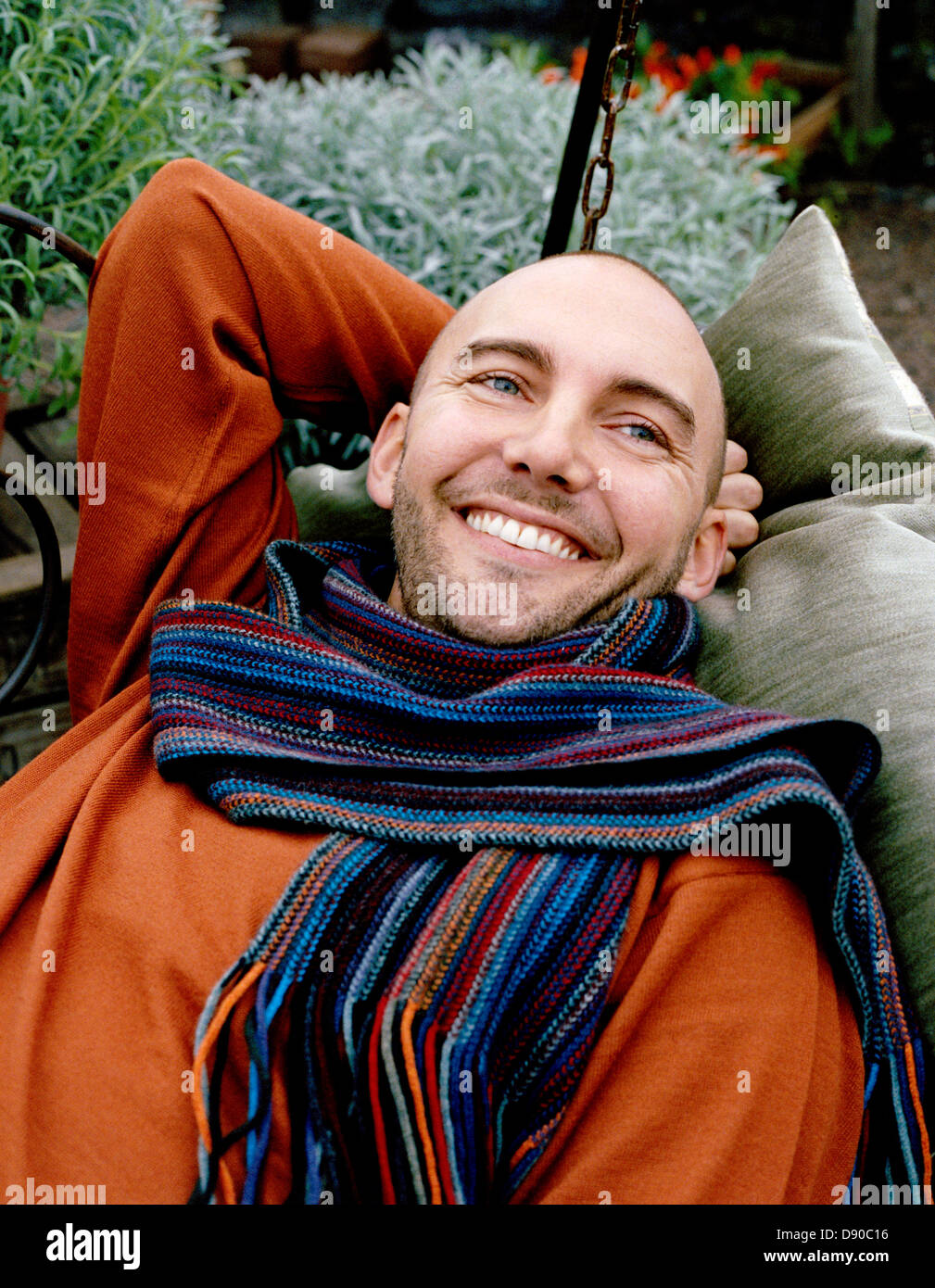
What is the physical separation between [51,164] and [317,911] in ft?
6.18

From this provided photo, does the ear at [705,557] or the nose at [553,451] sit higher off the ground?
the nose at [553,451]

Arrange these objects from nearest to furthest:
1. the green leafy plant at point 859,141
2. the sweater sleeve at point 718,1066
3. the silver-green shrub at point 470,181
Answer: the sweater sleeve at point 718,1066 → the silver-green shrub at point 470,181 → the green leafy plant at point 859,141

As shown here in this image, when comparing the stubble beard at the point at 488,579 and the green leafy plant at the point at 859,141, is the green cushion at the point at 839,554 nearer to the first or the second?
the stubble beard at the point at 488,579

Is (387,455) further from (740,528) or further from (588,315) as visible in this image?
(740,528)

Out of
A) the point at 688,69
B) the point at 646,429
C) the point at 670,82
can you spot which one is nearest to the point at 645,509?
the point at 646,429

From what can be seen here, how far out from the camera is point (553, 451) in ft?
5.30

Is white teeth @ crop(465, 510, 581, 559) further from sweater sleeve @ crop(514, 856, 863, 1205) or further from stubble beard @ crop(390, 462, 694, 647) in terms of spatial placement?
sweater sleeve @ crop(514, 856, 863, 1205)

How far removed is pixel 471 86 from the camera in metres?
3.26

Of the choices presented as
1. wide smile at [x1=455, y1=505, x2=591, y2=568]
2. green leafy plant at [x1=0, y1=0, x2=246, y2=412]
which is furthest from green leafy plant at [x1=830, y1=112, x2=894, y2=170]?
wide smile at [x1=455, y1=505, x2=591, y2=568]

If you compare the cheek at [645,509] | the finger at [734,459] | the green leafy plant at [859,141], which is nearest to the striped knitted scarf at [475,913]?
the cheek at [645,509]

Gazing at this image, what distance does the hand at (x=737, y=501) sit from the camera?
1.91m

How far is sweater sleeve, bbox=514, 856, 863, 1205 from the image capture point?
1.16 metres

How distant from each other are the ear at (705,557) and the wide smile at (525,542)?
242 millimetres

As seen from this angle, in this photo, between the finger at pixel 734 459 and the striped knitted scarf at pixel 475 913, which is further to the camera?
the finger at pixel 734 459
